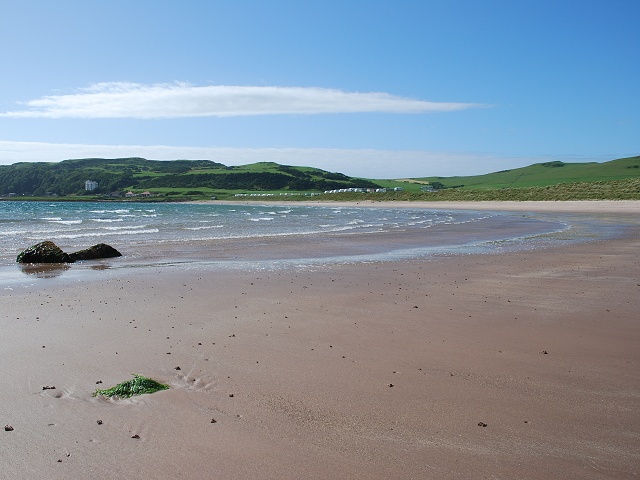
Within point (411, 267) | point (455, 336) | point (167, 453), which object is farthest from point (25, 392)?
point (411, 267)

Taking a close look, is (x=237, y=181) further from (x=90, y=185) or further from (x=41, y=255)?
(x=41, y=255)

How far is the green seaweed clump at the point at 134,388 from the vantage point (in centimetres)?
584

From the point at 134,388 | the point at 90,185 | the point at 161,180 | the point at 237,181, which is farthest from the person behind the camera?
the point at 161,180

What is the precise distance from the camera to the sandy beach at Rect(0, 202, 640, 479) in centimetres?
447

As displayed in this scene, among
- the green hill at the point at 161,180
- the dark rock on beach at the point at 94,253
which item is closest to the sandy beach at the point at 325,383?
the dark rock on beach at the point at 94,253

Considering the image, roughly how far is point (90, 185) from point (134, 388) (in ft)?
516

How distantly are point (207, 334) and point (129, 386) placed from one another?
7.99 ft

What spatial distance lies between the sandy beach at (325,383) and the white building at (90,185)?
149 m

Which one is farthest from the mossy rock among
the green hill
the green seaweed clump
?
the green hill

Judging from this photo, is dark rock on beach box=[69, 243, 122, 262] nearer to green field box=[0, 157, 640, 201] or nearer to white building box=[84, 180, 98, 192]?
green field box=[0, 157, 640, 201]

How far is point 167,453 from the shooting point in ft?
15.0

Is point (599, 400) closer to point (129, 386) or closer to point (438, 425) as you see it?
point (438, 425)

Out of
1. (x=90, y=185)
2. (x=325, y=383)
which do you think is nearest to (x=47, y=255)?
(x=325, y=383)

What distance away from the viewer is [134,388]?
19.4 feet
